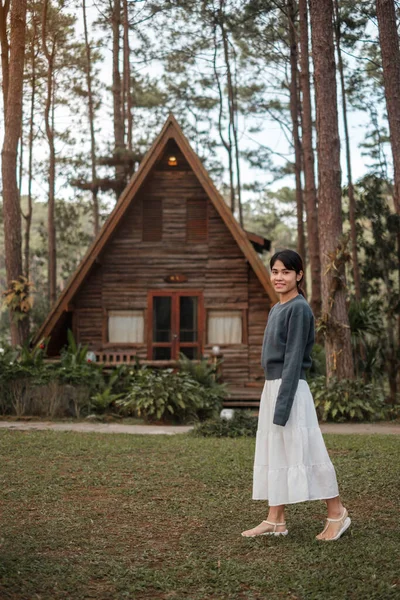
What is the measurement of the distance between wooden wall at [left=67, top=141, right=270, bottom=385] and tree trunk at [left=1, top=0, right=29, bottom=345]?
5.72ft

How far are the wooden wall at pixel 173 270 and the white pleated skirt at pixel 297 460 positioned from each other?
44.1 feet

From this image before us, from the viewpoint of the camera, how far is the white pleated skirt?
509cm

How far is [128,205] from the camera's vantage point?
57.8 ft

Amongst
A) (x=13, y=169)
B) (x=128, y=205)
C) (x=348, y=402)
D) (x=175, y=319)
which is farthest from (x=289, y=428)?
(x=13, y=169)

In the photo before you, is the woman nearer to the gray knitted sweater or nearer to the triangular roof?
the gray knitted sweater

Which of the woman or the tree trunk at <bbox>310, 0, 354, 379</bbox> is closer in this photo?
the woman

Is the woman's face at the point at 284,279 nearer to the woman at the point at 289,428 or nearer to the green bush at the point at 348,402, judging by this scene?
the woman at the point at 289,428

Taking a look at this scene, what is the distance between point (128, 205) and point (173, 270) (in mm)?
2213

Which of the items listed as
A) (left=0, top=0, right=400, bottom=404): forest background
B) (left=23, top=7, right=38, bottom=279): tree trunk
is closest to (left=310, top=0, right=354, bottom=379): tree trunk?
(left=0, top=0, right=400, bottom=404): forest background

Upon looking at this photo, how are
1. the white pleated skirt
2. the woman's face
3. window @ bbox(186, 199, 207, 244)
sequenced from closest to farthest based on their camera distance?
the white pleated skirt, the woman's face, window @ bbox(186, 199, 207, 244)

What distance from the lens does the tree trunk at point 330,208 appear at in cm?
1396

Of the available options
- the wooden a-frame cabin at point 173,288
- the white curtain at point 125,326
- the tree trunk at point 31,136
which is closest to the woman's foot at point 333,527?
the wooden a-frame cabin at point 173,288

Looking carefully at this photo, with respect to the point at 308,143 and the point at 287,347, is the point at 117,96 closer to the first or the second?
the point at 308,143

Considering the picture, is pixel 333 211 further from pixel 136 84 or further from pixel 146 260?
pixel 136 84
